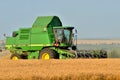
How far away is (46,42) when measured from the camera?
3262cm

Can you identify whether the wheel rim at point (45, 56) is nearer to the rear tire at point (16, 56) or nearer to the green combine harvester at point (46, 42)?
the green combine harvester at point (46, 42)

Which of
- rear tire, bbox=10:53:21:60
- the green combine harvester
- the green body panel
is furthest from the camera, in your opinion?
rear tire, bbox=10:53:21:60

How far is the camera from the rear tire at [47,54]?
3149 centimetres

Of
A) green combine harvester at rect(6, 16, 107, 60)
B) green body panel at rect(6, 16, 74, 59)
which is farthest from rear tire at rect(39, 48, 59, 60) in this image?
green body panel at rect(6, 16, 74, 59)

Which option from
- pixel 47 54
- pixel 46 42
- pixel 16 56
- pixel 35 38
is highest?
pixel 35 38

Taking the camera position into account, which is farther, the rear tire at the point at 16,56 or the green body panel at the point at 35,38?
the rear tire at the point at 16,56

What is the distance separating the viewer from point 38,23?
110 feet

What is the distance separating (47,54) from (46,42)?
1.16 metres

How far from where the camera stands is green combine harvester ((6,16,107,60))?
31781mm

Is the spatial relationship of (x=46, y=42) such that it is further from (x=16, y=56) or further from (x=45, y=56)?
(x=16, y=56)

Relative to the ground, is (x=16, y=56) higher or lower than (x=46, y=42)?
lower

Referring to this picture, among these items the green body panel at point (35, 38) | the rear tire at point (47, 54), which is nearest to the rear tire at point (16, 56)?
the green body panel at point (35, 38)

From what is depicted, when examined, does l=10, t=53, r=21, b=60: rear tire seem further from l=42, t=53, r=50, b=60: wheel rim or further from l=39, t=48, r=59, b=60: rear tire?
l=42, t=53, r=50, b=60: wheel rim

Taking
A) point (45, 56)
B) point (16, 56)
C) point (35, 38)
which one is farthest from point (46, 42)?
point (16, 56)
